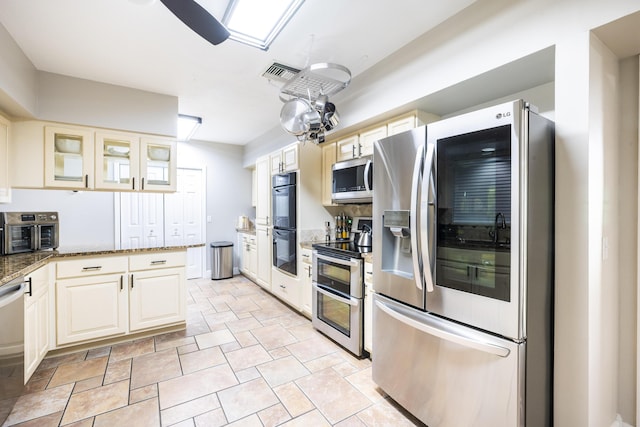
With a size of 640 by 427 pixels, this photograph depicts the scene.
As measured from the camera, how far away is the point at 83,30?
212cm

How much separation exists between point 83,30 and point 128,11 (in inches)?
19.6

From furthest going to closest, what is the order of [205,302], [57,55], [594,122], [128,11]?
[205,302]
[57,55]
[128,11]
[594,122]

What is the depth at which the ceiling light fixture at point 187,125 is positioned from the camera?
4.04m

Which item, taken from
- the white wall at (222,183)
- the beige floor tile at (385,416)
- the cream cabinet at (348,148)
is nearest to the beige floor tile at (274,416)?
the beige floor tile at (385,416)

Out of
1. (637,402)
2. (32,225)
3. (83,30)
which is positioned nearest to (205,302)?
(32,225)

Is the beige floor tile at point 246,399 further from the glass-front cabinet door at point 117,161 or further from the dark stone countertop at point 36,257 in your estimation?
the glass-front cabinet door at point 117,161

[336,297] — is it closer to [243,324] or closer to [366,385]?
[366,385]

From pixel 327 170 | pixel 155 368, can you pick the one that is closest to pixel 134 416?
pixel 155 368

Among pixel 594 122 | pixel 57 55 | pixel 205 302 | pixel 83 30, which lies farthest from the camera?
pixel 205 302

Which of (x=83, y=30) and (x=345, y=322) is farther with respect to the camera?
(x=345, y=322)

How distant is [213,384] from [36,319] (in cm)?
142

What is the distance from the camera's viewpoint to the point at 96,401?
6.44 feet

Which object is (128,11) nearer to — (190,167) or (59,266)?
(59,266)

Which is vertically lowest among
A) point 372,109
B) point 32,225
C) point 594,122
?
point 32,225
